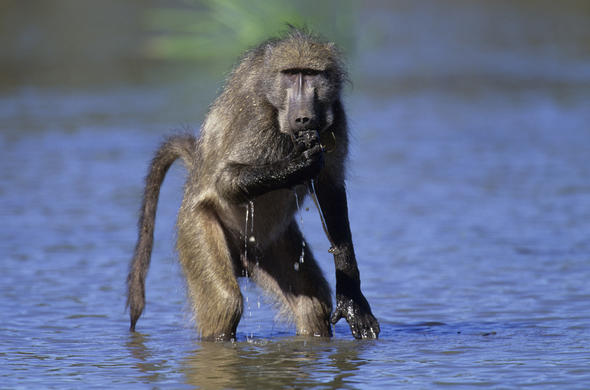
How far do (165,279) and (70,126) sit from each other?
8.34m

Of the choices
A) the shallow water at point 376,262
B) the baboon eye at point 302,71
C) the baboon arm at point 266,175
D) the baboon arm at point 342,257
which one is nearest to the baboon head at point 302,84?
the baboon eye at point 302,71

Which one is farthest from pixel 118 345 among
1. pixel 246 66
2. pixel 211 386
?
pixel 246 66

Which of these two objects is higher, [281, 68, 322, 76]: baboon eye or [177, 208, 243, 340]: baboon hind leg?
[281, 68, 322, 76]: baboon eye

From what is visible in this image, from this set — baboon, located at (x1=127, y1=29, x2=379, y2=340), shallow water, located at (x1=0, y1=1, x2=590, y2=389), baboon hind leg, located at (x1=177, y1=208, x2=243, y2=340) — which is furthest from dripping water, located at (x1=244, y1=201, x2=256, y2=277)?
shallow water, located at (x1=0, y1=1, x2=590, y2=389)

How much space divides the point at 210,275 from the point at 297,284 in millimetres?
553

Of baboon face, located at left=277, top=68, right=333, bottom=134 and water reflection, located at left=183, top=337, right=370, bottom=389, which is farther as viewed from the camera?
baboon face, located at left=277, top=68, right=333, bottom=134

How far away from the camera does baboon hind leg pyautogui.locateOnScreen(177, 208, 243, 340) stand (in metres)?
6.07

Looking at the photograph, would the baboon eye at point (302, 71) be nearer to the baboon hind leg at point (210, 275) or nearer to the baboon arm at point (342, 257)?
the baboon arm at point (342, 257)

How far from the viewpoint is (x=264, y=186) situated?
580cm

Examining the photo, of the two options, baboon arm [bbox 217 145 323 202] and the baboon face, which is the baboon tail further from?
the baboon face

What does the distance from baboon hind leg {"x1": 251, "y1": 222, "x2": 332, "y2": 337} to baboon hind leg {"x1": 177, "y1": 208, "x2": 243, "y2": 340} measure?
0.25 meters

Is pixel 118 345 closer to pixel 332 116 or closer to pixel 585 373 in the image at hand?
pixel 332 116

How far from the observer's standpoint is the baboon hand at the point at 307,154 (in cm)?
553

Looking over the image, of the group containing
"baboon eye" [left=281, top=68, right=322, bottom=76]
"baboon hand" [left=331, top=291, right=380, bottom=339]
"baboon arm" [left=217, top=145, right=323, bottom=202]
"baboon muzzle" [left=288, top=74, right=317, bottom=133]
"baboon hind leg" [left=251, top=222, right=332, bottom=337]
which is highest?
"baboon eye" [left=281, top=68, right=322, bottom=76]
